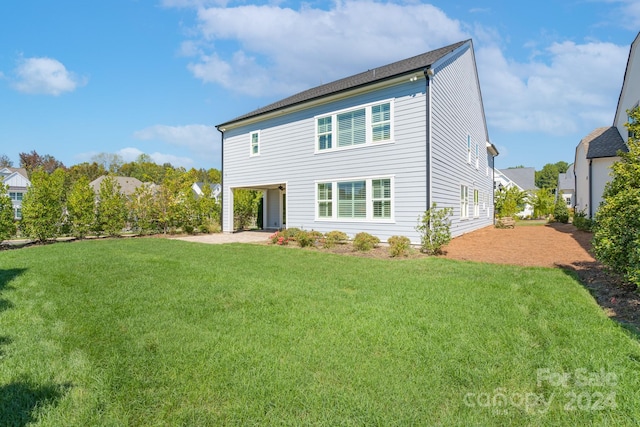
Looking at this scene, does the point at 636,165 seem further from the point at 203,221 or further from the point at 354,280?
the point at 203,221

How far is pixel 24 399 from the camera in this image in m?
2.29

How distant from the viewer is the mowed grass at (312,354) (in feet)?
7.06

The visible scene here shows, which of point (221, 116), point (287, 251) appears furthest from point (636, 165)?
point (221, 116)

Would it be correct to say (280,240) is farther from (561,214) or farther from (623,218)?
(561,214)

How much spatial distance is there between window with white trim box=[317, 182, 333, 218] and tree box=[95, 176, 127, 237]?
31.8 ft

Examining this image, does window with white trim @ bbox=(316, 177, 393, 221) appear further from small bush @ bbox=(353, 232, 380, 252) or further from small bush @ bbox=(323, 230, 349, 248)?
small bush @ bbox=(353, 232, 380, 252)

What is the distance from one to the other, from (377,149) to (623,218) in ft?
24.0

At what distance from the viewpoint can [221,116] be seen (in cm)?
1886

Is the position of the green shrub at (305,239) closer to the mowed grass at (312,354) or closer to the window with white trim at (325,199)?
the window with white trim at (325,199)

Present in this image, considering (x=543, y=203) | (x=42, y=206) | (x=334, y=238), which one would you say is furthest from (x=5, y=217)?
(x=543, y=203)

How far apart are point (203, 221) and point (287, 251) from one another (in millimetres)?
9267

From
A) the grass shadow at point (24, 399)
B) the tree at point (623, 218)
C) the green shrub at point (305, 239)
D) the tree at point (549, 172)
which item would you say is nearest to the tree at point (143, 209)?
the green shrub at point (305, 239)

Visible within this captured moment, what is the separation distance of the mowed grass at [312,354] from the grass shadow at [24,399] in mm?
12

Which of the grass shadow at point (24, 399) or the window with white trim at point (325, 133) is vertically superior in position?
the window with white trim at point (325, 133)
